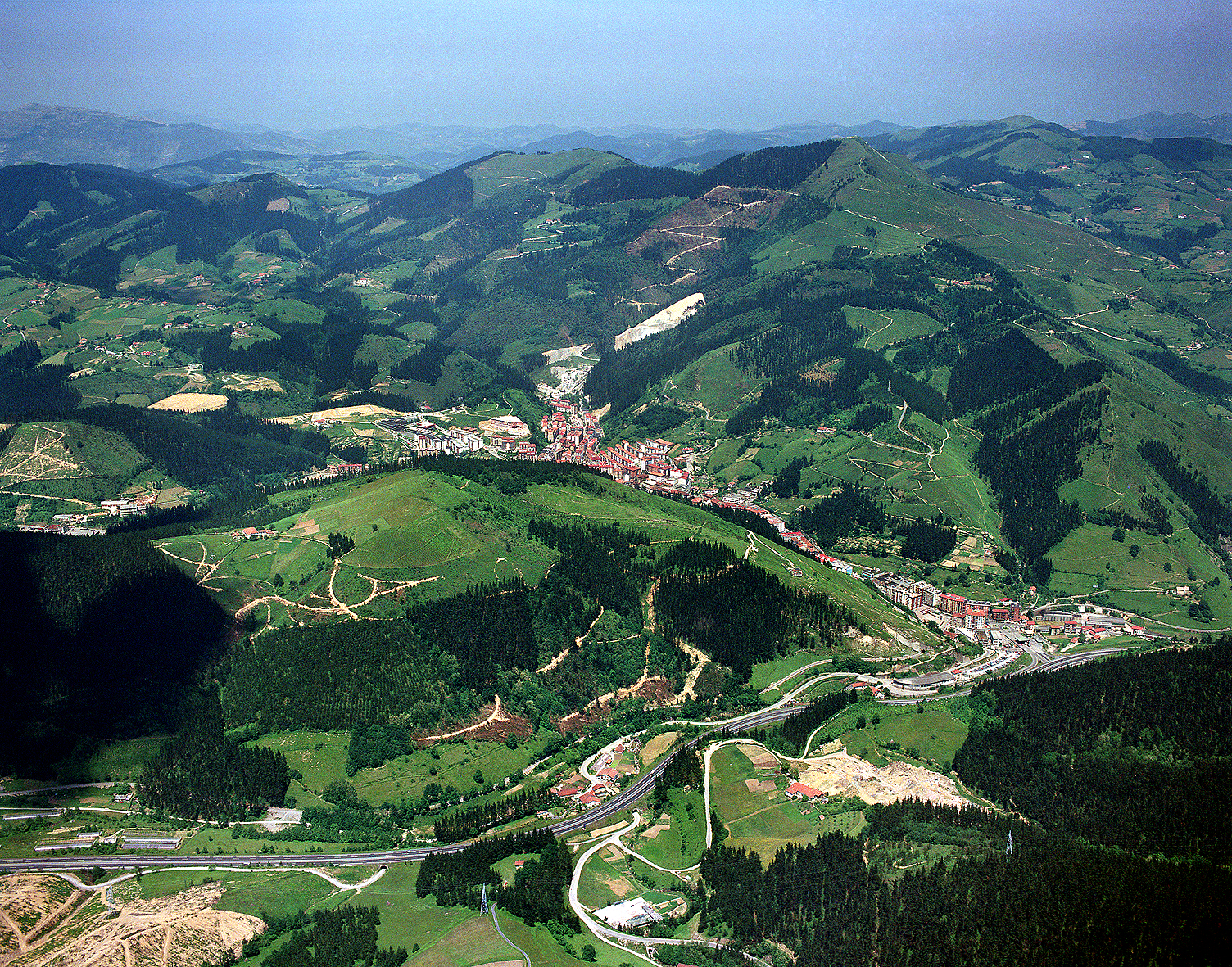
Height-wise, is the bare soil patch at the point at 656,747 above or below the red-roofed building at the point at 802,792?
below

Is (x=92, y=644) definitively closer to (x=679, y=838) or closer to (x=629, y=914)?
(x=679, y=838)

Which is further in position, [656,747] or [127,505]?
[127,505]

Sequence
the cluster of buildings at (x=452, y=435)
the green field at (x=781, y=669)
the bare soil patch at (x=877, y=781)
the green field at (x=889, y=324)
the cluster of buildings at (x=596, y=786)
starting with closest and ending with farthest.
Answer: the bare soil patch at (x=877, y=781)
the cluster of buildings at (x=596, y=786)
the green field at (x=781, y=669)
the cluster of buildings at (x=452, y=435)
the green field at (x=889, y=324)

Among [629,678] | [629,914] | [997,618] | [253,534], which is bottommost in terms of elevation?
[629,914]

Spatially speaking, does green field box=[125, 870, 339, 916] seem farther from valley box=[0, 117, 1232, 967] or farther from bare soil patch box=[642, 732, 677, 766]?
bare soil patch box=[642, 732, 677, 766]

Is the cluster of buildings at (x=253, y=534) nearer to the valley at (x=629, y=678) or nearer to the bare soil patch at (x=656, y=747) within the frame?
the valley at (x=629, y=678)

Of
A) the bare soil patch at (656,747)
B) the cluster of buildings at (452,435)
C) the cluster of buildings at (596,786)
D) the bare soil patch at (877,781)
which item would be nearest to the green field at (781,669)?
the bare soil patch at (656,747)

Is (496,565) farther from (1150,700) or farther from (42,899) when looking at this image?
(1150,700)

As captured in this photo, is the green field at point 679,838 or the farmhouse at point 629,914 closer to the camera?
the farmhouse at point 629,914

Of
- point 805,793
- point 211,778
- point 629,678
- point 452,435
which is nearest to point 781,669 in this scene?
point 629,678

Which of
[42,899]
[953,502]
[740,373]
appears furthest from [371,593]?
[740,373]

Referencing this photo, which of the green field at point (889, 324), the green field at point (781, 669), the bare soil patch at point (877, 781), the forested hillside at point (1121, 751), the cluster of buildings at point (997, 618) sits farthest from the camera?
the green field at point (889, 324)

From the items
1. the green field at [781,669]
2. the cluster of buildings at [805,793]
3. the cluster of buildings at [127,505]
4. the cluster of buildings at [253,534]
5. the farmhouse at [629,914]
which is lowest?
the farmhouse at [629,914]
